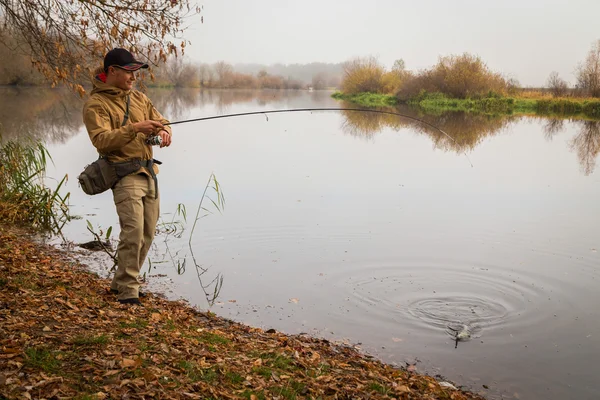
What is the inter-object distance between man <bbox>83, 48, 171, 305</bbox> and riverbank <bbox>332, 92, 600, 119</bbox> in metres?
35.3

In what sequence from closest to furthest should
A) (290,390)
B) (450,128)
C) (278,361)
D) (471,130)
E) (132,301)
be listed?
1. (290,390)
2. (278,361)
3. (132,301)
4. (471,130)
5. (450,128)

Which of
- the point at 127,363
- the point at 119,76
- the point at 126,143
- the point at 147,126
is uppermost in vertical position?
the point at 119,76

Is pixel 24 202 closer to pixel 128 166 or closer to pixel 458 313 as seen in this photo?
pixel 128 166

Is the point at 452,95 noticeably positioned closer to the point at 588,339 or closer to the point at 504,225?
the point at 504,225

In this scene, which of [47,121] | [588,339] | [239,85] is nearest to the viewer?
[588,339]

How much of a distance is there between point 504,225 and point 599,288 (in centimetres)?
303

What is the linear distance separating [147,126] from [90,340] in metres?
1.79

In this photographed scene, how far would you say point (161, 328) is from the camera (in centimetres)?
471

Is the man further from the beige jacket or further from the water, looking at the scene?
the water

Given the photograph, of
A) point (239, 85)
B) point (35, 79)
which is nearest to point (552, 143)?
point (35, 79)

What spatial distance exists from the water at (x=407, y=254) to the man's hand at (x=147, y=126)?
2.23m

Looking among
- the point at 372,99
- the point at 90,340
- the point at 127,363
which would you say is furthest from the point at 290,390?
the point at 372,99

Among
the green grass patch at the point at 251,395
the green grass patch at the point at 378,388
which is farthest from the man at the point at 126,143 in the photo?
the green grass patch at the point at 378,388

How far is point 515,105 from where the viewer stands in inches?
1686
